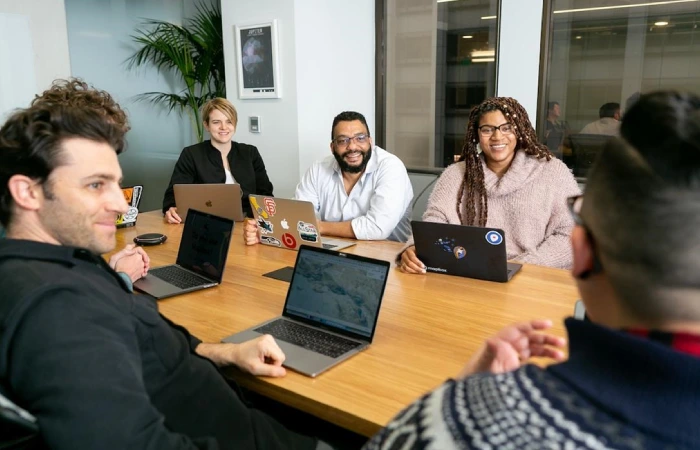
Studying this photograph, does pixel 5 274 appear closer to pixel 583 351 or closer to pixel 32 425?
pixel 32 425

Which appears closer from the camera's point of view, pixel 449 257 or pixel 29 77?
pixel 449 257

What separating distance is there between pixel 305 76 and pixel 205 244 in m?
2.39

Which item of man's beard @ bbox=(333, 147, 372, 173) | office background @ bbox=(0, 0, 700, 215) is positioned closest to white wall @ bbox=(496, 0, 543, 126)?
office background @ bbox=(0, 0, 700, 215)

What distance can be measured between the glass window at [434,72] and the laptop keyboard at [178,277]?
2.52m

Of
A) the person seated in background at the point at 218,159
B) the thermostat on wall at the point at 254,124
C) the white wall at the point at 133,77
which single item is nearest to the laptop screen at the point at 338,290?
the person seated in background at the point at 218,159

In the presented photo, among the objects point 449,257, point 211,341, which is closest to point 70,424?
point 211,341

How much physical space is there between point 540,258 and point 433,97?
2418 millimetres

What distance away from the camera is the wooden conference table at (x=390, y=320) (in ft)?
4.04

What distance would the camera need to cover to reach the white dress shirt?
2746mm

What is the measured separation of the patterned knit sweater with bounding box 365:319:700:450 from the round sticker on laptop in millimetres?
1258

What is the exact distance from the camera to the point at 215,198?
2.91 m

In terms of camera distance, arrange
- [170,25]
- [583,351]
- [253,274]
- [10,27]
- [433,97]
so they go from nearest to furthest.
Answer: [583,351] < [253,274] < [10,27] < [433,97] < [170,25]

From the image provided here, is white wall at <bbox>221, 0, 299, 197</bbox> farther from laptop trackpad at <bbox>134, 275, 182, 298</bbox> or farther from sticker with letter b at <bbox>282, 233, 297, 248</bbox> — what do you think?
laptop trackpad at <bbox>134, 275, 182, 298</bbox>

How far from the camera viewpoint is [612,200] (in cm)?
60
